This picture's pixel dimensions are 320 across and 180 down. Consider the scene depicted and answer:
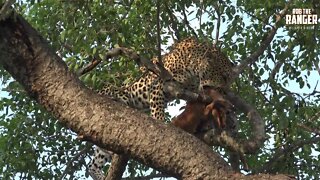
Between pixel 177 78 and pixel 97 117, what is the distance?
5199mm

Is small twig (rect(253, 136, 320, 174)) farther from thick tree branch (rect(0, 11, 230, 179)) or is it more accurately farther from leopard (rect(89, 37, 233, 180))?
thick tree branch (rect(0, 11, 230, 179))

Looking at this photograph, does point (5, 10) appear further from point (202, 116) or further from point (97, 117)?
point (202, 116)

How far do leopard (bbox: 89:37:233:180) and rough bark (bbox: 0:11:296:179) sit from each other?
425cm

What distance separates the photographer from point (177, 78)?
8.98 metres

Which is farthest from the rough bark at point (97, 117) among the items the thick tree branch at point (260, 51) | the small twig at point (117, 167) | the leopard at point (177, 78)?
the leopard at point (177, 78)

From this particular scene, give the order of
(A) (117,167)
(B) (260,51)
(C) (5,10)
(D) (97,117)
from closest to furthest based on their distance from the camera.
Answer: (C) (5,10) → (D) (97,117) → (A) (117,167) → (B) (260,51)

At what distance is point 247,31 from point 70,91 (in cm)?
399

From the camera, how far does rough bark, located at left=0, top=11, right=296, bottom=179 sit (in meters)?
3.78

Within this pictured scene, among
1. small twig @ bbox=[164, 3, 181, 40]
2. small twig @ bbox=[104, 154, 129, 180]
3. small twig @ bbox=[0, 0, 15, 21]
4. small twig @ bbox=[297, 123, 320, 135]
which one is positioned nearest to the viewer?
small twig @ bbox=[0, 0, 15, 21]

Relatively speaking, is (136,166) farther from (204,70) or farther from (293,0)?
(293,0)

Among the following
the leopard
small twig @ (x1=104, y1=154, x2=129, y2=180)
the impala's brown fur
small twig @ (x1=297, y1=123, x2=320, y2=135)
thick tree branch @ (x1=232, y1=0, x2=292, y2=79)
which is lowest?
small twig @ (x1=104, y1=154, x2=129, y2=180)

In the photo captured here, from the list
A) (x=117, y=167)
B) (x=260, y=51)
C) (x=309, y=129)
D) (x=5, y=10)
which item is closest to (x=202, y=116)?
(x=260, y=51)

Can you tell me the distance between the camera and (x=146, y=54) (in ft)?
21.1

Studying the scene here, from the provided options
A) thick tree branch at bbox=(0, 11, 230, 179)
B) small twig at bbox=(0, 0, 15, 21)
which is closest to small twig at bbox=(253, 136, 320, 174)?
thick tree branch at bbox=(0, 11, 230, 179)
